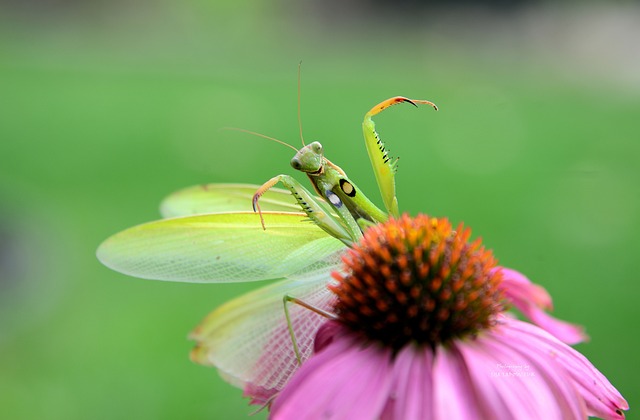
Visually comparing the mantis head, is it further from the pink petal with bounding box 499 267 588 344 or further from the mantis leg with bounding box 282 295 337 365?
the pink petal with bounding box 499 267 588 344

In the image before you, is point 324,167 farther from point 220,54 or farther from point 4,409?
point 220,54

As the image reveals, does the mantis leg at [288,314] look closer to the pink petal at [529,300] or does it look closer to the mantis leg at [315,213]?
the mantis leg at [315,213]

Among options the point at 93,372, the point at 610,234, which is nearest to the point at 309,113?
the point at 610,234

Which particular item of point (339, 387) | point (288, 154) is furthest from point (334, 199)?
point (288, 154)

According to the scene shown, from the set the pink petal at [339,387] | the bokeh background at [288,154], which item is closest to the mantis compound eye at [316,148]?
the pink petal at [339,387]

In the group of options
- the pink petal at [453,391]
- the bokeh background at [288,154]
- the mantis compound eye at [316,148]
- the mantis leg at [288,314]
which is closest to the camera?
the pink petal at [453,391]

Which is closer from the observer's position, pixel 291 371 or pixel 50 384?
pixel 291 371

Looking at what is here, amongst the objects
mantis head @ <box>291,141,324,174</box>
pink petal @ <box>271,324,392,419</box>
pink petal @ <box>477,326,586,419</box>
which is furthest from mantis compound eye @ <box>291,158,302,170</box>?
pink petal @ <box>477,326,586,419</box>
